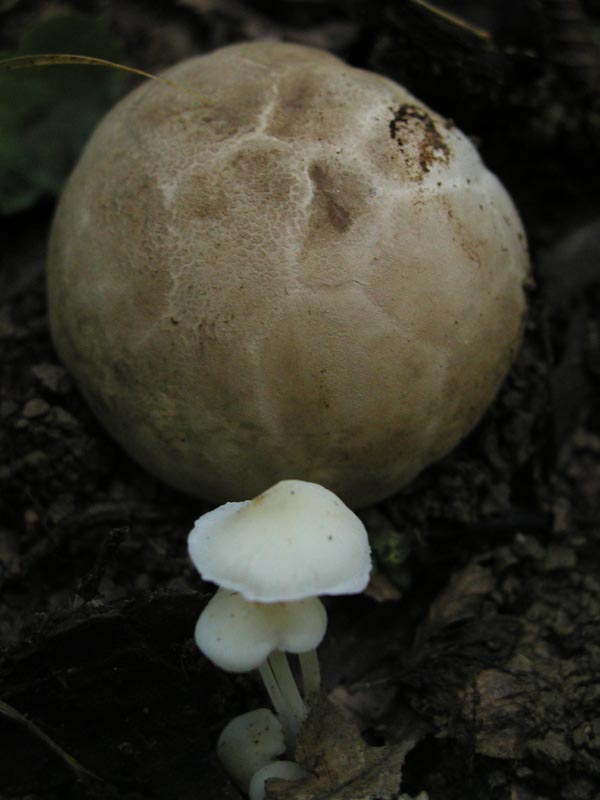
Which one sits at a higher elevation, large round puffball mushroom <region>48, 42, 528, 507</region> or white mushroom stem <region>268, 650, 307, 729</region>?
large round puffball mushroom <region>48, 42, 528, 507</region>

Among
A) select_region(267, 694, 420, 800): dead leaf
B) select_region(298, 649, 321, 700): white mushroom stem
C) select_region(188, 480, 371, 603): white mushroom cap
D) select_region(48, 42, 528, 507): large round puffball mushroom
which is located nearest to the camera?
select_region(188, 480, 371, 603): white mushroom cap

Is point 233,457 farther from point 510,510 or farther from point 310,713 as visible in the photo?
point 510,510

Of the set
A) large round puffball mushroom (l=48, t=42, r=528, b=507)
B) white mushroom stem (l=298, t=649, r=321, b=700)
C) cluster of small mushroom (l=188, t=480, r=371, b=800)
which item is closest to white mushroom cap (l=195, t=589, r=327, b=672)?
cluster of small mushroom (l=188, t=480, r=371, b=800)

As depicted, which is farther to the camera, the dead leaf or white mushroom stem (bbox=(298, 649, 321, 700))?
white mushroom stem (bbox=(298, 649, 321, 700))

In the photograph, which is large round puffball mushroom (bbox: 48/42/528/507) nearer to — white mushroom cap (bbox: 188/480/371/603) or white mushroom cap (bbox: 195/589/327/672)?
white mushroom cap (bbox: 188/480/371/603)

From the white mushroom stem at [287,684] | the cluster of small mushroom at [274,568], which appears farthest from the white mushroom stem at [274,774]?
the white mushroom stem at [287,684]

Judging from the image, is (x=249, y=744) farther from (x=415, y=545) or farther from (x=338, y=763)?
(x=415, y=545)

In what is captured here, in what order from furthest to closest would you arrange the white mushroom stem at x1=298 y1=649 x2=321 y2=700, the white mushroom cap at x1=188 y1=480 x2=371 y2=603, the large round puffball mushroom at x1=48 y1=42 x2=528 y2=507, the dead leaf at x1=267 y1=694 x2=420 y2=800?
1. the large round puffball mushroom at x1=48 y1=42 x2=528 y2=507
2. the white mushroom stem at x1=298 y1=649 x2=321 y2=700
3. the dead leaf at x1=267 y1=694 x2=420 y2=800
4. the white mushroom cap at x1=188 y1=480 x2=371 y2=603
